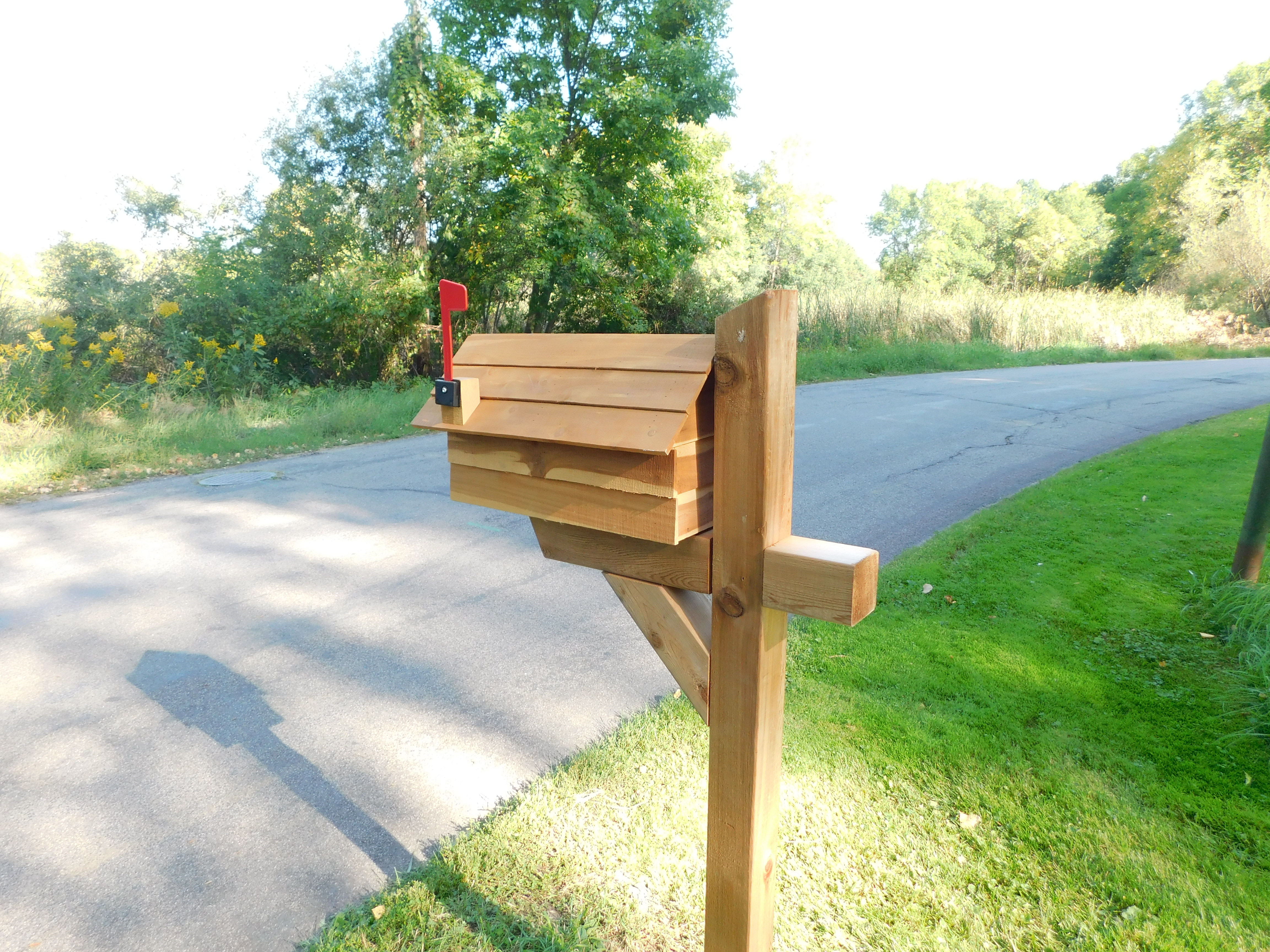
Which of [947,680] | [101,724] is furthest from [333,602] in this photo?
[947,680]

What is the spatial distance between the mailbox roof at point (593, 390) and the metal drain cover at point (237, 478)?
20.4ft

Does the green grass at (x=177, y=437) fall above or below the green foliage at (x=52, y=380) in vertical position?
below

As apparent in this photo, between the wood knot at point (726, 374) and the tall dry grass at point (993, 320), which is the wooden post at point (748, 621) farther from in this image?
the tall dry grass at point (993, 320)

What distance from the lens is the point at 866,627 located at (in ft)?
11.7

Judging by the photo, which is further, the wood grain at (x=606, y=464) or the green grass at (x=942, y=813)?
the green grass at (x=942, y=813)

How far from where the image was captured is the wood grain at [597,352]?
4.31 feet

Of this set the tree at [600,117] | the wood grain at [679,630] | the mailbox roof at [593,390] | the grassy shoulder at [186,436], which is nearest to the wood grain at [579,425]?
the mailbox roof at [593,390]

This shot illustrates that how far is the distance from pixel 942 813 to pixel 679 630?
4.87ft

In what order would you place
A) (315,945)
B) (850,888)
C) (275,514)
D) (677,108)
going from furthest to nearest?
(677,108) < (275,514) < (850,888) < (315,945)

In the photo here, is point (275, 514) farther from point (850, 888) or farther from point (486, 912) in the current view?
point (850, 888)

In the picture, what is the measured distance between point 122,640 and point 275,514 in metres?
2.23

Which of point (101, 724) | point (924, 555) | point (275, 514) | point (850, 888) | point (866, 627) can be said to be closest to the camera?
point (850, 888)

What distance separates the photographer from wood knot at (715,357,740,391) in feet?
4.06

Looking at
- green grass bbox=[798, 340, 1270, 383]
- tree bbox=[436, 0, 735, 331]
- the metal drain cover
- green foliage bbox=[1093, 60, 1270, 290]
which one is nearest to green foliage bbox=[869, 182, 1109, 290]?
green foliage bbox=[1093, 60, 1270, 290]
